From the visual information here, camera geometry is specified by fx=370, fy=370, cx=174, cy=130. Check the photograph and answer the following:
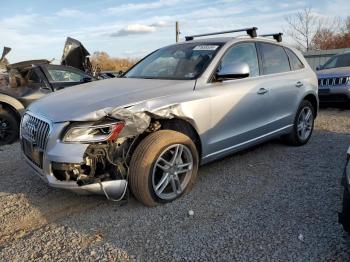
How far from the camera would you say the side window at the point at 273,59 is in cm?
499

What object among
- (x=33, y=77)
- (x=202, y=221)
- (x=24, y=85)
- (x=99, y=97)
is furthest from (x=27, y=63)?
(x=202, y=221)

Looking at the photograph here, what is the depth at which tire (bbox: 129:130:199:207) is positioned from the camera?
3.45m

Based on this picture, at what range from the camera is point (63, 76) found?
7812mm

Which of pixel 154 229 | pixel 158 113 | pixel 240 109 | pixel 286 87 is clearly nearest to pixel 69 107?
pixel 158 113

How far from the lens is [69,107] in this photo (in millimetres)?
3480

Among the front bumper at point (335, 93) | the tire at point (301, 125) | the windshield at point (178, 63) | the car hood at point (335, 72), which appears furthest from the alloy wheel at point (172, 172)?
the car hood at point (335, 72)

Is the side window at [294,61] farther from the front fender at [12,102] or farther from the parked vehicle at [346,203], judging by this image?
the front fender at [12,102]

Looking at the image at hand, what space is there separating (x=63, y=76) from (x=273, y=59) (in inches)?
180

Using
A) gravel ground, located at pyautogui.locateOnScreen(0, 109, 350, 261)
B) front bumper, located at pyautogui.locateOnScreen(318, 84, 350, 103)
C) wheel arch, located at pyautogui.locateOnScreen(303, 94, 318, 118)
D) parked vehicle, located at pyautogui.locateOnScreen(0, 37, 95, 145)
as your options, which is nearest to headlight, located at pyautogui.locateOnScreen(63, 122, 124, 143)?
gravel ground, located at pyautogui.locateOnScreen(0, 109, 350, 261)

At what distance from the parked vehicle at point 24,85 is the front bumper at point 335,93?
5643 millimetres

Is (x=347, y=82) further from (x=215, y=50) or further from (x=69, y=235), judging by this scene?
(x=69, y=235)

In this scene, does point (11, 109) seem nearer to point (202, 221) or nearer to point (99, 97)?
point (99, 97)

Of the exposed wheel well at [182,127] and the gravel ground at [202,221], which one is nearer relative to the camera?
the gravel ground at [202,221]

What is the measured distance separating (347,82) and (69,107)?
739cm
